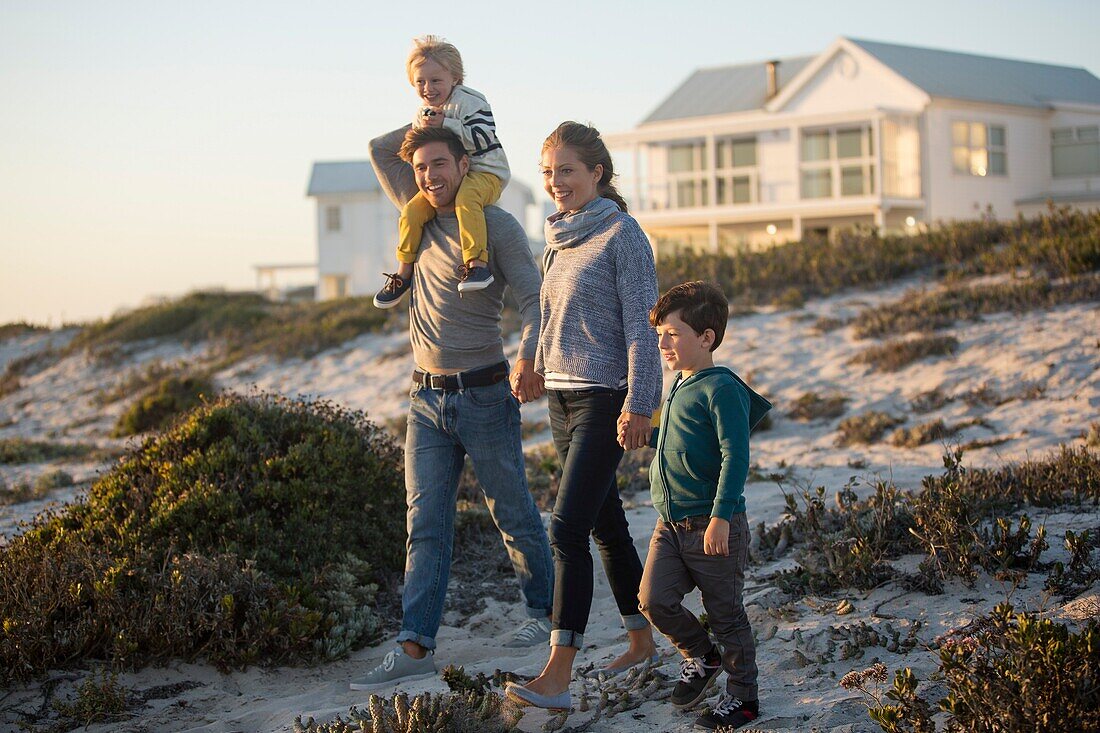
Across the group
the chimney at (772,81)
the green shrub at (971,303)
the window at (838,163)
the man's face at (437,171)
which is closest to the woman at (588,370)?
the man's face at (437,171)

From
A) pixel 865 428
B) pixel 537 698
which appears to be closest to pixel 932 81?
pixel 865 428

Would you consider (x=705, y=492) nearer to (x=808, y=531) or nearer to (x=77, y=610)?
(x=808, y=531)

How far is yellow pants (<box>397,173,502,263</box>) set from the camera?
503 cm

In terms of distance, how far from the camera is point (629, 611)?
4.72 metres

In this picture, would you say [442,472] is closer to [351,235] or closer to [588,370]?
[588,370]

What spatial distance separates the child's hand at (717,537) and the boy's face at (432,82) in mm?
→ 2617

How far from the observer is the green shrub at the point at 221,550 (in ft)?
17.3

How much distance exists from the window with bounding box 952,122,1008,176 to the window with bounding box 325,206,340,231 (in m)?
22.8

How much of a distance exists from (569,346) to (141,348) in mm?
18543

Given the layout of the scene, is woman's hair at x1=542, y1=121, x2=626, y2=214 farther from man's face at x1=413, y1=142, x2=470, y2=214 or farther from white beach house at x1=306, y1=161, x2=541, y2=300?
white beach house at x1=306, y1=161, x2=541, y2=300

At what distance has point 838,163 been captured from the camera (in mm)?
28250

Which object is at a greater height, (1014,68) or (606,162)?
(1014,68)

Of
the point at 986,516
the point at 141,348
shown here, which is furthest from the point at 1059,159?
the point at 986,516

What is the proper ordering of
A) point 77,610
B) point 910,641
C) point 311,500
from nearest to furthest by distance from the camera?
1. point 910,641
2. point 77,610
3. point 311,500
